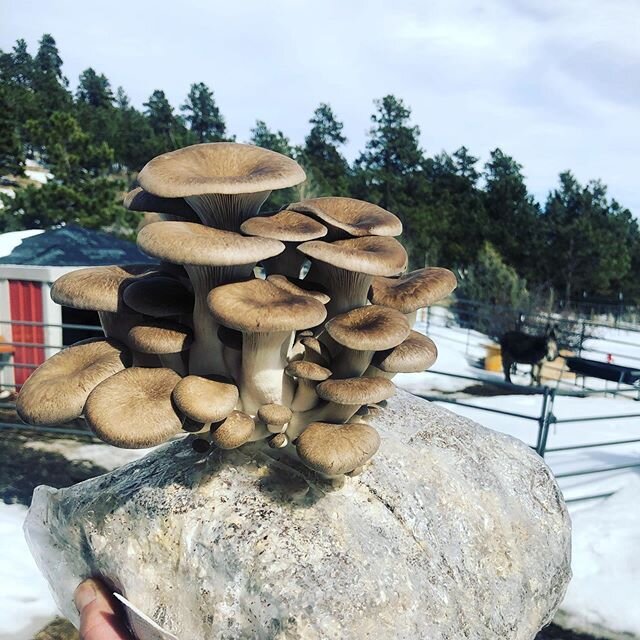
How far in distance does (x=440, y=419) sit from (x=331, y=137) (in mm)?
47399

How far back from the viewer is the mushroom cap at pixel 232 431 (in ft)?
6.07

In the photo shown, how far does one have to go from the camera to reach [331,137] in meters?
47.6

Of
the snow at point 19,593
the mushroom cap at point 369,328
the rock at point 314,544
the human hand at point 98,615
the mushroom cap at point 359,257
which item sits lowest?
the snow at point 19,593

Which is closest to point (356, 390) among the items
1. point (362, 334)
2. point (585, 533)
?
point (362, 334)

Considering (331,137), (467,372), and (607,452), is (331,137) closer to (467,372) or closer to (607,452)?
(467,372)

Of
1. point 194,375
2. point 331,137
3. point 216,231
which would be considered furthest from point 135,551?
point 331,137

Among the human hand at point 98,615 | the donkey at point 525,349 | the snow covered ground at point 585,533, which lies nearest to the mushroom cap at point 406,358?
the human hand at point 98,615

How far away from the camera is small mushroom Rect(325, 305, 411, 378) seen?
1734mm

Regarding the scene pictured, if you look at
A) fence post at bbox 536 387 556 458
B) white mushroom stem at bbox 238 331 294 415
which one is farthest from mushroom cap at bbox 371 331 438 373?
fence post at bbox 536 387 556 458

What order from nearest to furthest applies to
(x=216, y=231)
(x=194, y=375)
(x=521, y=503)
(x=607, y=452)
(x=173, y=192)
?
(x=173, y=192), (x=216, y=231), (x=194, y=375), (x=521, y=503), (x=607, y=452)

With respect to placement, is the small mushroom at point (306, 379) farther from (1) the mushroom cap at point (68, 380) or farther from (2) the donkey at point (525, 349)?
(2) the donkey at point (525, 349)

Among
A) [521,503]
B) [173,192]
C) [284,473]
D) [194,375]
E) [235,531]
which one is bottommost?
Answer: [521,503]

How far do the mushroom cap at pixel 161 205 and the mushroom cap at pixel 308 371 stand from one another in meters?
0.63

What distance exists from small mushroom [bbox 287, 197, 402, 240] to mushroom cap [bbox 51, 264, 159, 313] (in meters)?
0.64
